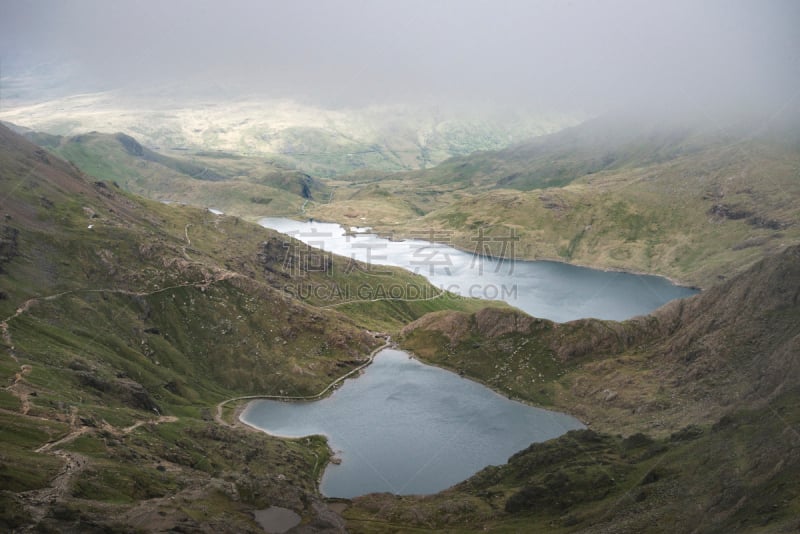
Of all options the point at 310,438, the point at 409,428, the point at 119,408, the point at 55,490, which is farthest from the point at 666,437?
the point at 119,408

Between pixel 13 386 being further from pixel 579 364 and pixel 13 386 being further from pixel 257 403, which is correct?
pixel 579 364

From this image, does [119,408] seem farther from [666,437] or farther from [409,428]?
[666,437]

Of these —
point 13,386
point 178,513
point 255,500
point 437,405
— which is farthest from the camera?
point 437,405

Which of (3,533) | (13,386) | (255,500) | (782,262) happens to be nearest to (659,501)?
(255,500)

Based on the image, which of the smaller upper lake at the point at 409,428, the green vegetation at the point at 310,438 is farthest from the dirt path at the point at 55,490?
the smaller upper lake at the point at 409,428

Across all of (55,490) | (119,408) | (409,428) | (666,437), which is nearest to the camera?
(55,490)

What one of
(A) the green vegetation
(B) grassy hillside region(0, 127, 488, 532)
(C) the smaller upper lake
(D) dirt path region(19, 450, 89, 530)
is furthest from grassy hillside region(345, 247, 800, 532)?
(D) dirt path region(19, 450, 89, 530)
